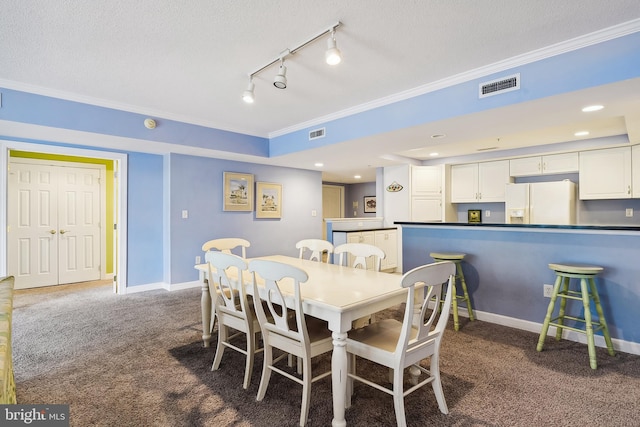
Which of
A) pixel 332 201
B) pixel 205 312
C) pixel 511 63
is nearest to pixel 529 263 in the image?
pixel 511 63

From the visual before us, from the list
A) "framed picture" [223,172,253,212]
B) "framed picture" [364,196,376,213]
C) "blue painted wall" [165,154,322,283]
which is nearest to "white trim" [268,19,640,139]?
"framed picture" [223,172,253,212]

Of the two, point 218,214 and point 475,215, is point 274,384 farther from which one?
point 475,215

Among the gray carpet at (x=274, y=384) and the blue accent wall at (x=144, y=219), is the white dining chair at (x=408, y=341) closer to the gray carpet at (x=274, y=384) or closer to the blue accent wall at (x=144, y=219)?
the gray carpet at (x=274, y=384)

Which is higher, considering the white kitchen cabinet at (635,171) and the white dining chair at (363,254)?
the white kitchen cabinet at (635,171)

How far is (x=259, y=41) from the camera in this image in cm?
232

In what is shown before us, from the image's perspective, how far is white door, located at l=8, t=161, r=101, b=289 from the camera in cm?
466

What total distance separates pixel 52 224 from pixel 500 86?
6.22 metres

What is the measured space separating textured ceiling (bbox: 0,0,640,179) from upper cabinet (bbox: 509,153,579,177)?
3.24 metres

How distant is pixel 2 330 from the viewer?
106 centimetres

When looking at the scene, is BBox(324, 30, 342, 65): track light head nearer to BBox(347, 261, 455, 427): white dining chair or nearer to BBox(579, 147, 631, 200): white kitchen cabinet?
BBox(347, 261, 455, 427): white dining chair

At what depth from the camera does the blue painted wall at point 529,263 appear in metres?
2.60

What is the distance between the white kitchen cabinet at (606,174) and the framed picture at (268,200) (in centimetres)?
478

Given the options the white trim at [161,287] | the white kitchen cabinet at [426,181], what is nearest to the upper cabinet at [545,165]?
the white kitchen cabinet at [426,181]

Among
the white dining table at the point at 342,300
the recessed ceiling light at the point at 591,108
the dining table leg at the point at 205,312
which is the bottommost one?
the dining table leg at the point at 205,312
